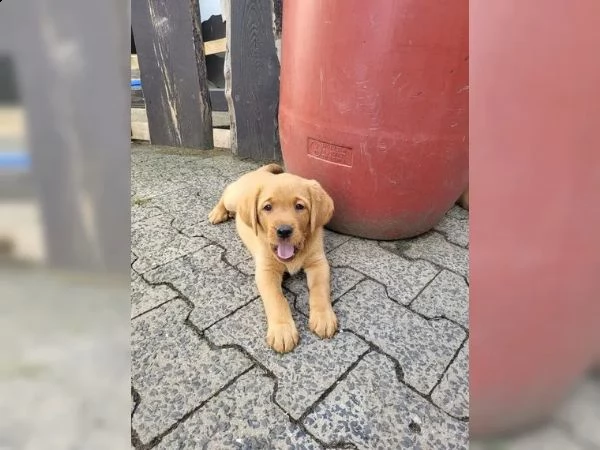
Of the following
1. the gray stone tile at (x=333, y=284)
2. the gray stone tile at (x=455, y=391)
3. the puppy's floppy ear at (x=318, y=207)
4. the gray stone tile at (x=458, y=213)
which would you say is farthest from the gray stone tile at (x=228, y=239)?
the gray stone tile at (x=458, y=213)

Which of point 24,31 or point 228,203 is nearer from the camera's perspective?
point 24,31

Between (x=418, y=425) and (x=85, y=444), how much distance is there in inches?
31.2

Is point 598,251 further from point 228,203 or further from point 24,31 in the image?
point 228,203

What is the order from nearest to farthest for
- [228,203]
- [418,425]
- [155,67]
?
[418,425]
[228,203]
[155,67]

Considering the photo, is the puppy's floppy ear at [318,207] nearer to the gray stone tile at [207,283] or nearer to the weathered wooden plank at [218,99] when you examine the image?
the gray stone tile at [207,283]

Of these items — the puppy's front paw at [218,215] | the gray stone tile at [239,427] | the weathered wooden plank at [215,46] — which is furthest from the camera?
the weathered wooden plank at [215,46]

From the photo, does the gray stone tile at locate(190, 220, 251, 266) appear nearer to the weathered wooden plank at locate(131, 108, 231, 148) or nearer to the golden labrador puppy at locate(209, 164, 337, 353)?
the golden labrador puppy at locate(209, 164, 337, 353)

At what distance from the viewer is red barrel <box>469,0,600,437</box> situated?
0.84ft

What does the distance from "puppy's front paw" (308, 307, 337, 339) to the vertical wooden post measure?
1.51 metres

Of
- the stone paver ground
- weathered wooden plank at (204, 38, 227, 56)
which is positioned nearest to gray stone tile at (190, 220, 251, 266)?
the stone paver ground

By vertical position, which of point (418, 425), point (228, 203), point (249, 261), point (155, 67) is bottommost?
point (418, 425)

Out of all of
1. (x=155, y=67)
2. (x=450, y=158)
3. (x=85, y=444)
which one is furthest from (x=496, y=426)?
(x=155, y=67)

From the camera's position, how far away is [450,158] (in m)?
1.39

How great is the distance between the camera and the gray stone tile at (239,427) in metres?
0.85
